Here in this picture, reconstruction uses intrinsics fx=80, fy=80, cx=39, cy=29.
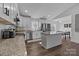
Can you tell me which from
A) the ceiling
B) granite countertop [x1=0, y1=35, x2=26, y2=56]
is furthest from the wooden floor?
the ceiling

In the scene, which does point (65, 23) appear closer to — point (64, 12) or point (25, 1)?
point (64, 12)

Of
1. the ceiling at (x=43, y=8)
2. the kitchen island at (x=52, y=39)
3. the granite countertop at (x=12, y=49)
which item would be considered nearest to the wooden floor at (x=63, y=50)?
the kitchen island at (x=52, y=39)

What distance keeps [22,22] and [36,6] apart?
0.44 metres

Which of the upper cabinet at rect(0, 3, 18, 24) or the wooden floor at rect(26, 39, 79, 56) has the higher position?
the upper cabinet at rect(0, 3, 18, 24)

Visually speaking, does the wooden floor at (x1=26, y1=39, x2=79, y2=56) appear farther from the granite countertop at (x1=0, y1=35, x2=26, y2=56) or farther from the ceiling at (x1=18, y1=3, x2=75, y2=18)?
the ceiling at (x1=18, y1=3, x2=75, y2=18)

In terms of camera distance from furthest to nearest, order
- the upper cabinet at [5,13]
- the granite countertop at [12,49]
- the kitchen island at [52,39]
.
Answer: the kitchen island at [52,39], the granite countertop at [12,49], the upper cabinet at [5,13]

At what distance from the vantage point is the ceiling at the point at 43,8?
4.26ft

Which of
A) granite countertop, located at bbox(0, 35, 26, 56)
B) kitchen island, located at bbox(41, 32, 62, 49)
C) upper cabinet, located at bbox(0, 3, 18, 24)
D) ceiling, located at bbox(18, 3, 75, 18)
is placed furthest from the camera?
kitchen island, located at bbox(41, 32, 62, 49)

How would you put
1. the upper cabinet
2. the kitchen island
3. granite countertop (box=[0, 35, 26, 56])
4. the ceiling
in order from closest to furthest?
1. the upper cabinet
2. granite countertop (box=[0, 35, 26, 56])
3. the ceiling
4. the kitchen island

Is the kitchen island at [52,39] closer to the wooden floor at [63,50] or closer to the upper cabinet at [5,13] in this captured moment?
the wooden floor at [63,50]

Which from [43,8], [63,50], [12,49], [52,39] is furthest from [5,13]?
[52,39]

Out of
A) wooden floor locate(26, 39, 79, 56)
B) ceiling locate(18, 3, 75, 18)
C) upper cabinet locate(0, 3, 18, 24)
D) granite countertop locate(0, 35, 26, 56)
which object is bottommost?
wooden floor locate(26, 39, 79, 56)

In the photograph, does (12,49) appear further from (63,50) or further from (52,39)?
(52,39)

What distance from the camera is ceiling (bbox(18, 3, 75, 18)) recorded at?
1.30m
